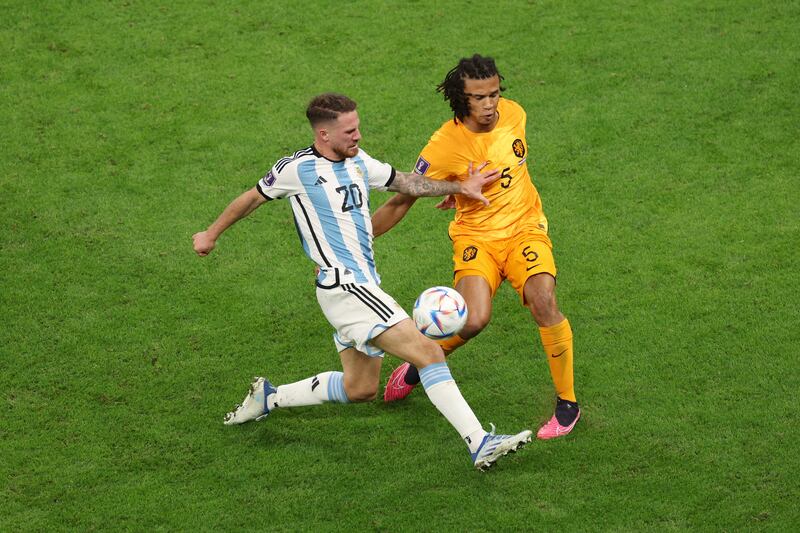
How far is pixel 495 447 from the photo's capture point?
5738mm

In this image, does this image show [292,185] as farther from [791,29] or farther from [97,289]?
[791,29]

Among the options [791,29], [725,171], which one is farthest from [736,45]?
[725,171]

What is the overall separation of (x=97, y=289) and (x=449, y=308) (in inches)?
125

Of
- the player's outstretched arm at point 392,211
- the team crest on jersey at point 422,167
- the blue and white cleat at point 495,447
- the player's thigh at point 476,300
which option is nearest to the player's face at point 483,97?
the team crest on jersey at point 422,167

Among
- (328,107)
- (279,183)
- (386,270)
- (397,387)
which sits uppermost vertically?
(328,107)

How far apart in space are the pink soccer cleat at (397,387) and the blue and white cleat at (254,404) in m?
0.75

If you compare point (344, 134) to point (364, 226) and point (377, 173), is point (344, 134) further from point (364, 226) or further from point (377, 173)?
point (364, 226)

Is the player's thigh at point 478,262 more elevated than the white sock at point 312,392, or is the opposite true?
the player's thigh at point 478,262

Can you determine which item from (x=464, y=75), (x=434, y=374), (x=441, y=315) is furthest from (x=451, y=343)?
(x=464, y=75)

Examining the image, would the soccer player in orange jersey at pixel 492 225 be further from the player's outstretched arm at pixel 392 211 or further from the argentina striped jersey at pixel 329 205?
the argentina striped jersey at pixel 329 205

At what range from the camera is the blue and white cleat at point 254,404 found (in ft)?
21.5

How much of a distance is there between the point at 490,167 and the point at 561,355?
4.02 ft

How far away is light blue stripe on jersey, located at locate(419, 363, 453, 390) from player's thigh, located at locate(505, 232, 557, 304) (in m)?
0.80

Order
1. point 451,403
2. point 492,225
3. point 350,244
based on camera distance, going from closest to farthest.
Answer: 1. point 451,403
2. point 350,244
3. point 492,225
